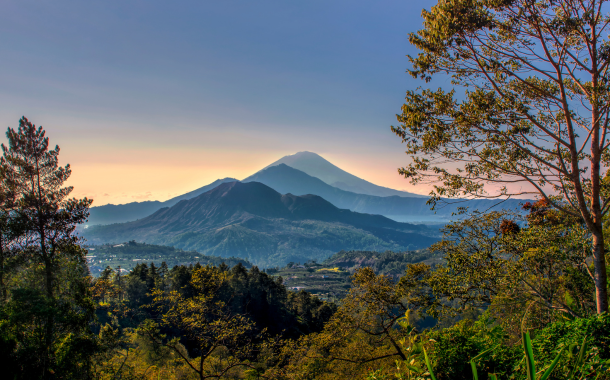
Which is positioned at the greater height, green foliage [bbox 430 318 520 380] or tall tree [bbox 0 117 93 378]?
tall tree [bbox 0 117 93 378]

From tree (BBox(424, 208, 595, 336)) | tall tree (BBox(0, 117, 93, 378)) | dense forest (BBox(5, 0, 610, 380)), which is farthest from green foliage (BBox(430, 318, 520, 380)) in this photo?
tall tree (BBox(0, 117, 93, 378))

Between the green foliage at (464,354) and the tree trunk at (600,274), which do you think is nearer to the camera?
the green foliage at (464,354)

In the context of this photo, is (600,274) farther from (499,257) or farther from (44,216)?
(44,216)

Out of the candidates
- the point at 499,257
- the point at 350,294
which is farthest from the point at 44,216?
the point at 499,257

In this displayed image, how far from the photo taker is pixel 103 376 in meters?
12.3

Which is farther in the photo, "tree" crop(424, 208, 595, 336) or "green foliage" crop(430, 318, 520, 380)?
"tree" crop(424, 208, 595, 336)

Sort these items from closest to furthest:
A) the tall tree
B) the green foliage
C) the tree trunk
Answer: the green foliage
the tree trunk
the tall tree

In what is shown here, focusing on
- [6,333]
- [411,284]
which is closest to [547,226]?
[411,284]

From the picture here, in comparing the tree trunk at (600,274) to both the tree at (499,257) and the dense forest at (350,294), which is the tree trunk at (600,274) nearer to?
the dense forest at (350,294)

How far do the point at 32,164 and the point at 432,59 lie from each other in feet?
58.8

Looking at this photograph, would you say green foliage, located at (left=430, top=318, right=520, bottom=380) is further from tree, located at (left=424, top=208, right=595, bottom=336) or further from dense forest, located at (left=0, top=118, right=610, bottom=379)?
tree, located at (left=424, top=208, right=595, bottom=336)

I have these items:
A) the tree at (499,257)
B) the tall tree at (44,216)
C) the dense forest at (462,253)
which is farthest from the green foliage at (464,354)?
the tall tree at (44,216)

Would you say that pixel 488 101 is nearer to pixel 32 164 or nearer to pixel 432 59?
pixel 432 59

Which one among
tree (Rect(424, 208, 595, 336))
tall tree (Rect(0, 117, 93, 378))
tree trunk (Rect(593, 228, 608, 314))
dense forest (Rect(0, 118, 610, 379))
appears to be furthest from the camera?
tall tree (Rect(0, 117, 93, 378))
